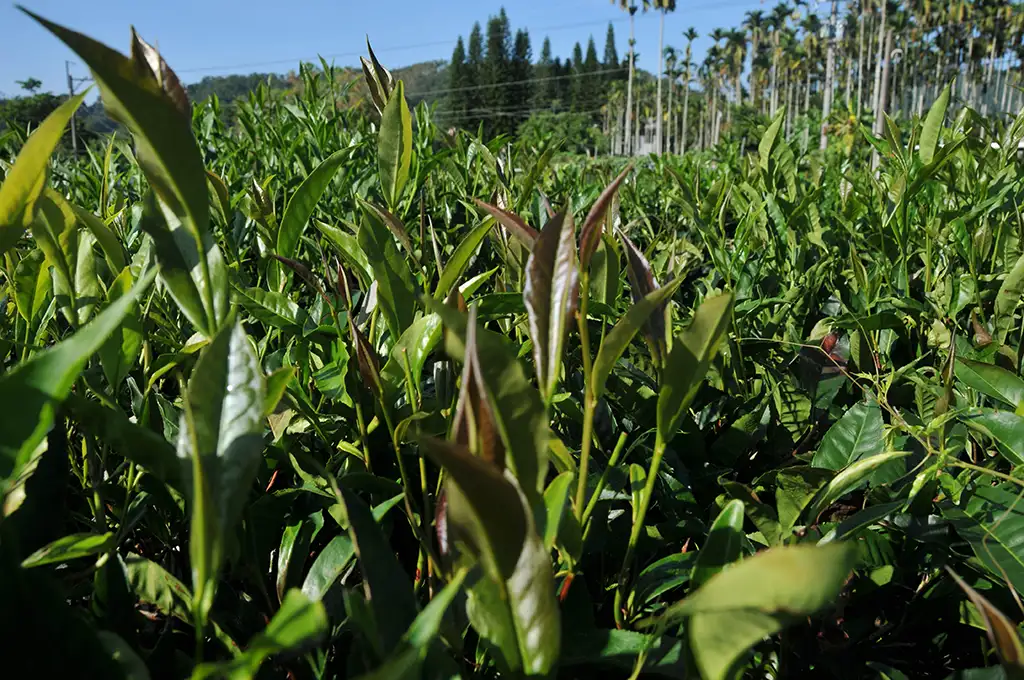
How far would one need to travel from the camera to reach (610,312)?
869 millimetres

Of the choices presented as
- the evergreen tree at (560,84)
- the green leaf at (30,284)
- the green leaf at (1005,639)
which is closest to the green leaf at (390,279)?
the green leaf at (30,284)

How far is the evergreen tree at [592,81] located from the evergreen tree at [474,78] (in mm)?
11234

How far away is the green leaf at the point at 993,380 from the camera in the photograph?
867mm

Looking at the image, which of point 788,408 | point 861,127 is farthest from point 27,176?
point 861,127

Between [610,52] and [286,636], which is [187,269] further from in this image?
[610,52]

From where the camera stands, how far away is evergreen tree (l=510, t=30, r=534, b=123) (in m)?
76.8

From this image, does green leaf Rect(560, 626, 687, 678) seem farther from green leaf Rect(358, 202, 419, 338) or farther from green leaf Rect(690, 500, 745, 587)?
green leaf Rect(358, 202, 419, 338)

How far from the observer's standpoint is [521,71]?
8125cm

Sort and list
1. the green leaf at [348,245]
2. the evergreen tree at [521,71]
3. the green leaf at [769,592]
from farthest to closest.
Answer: the evergreen tree at [521,71] < the green leaf at [348,245] < the green leaf at [769,592]

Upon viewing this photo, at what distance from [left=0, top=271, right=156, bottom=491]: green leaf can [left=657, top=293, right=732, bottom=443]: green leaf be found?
36 cm

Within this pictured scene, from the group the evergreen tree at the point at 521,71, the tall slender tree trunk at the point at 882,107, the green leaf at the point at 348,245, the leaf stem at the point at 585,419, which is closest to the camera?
the leaf stem at the point at 585,419

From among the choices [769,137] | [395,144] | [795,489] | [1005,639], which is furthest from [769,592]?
[769,137]

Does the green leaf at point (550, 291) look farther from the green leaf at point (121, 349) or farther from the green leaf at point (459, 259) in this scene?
the green leaf at point (121, 349)

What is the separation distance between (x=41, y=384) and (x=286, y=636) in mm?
199
